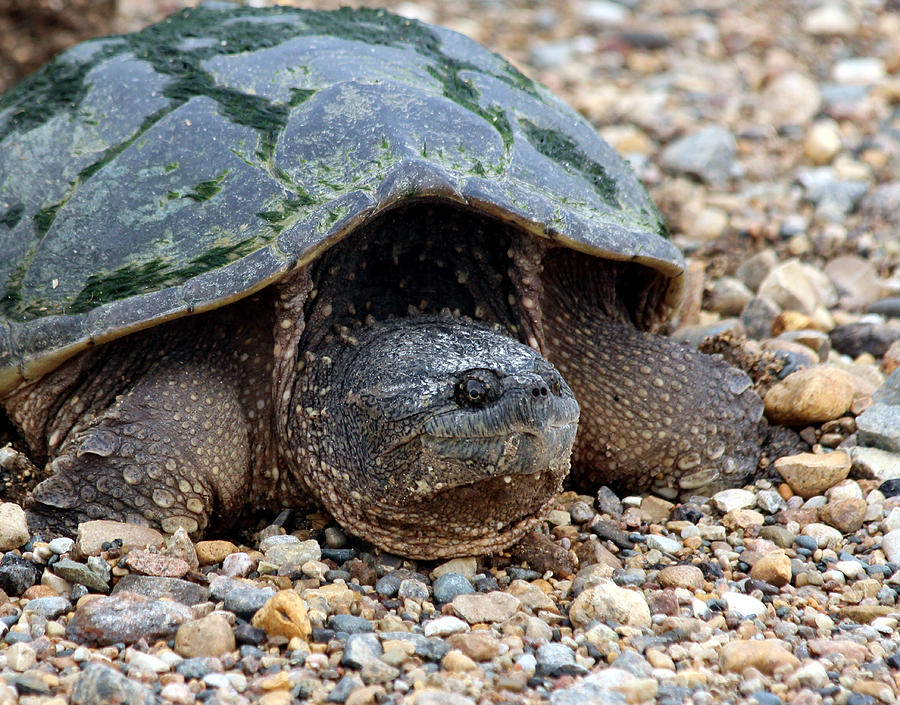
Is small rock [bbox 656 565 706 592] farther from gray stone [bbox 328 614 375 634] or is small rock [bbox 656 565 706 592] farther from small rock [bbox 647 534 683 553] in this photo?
gray stone [bbox 328 614 375 634]

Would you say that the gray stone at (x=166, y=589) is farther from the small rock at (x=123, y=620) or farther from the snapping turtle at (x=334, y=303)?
the snapping turtle at (x=334, y=303)

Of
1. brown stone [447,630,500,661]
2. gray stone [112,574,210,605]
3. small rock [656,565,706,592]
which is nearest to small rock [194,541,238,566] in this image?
gray stone [112,574,210,605]

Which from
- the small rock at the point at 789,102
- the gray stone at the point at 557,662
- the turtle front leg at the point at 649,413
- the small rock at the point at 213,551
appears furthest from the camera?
the small rock at the point at 789,102

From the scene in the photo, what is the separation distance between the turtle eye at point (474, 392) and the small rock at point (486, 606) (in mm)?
535

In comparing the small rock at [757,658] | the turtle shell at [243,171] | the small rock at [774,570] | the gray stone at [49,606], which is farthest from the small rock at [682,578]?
the gray stone at [49,606]

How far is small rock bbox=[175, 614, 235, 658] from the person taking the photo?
103 inches

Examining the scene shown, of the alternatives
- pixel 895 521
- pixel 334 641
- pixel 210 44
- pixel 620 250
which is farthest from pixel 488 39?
pixel 334 641

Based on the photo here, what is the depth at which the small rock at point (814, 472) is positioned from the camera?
376 centimetres

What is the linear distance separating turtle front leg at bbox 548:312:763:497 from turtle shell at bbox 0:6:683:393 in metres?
0.33

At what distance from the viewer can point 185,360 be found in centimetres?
362

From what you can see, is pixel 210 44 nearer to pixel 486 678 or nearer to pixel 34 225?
pixel 34 225

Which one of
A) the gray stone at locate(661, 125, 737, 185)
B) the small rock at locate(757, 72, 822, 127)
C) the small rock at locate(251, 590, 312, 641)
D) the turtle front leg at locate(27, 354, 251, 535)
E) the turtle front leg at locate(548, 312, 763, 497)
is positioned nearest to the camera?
the small rock at locate(251, 590, 312, 641)

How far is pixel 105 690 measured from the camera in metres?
2.31

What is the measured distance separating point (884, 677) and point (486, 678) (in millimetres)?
936
